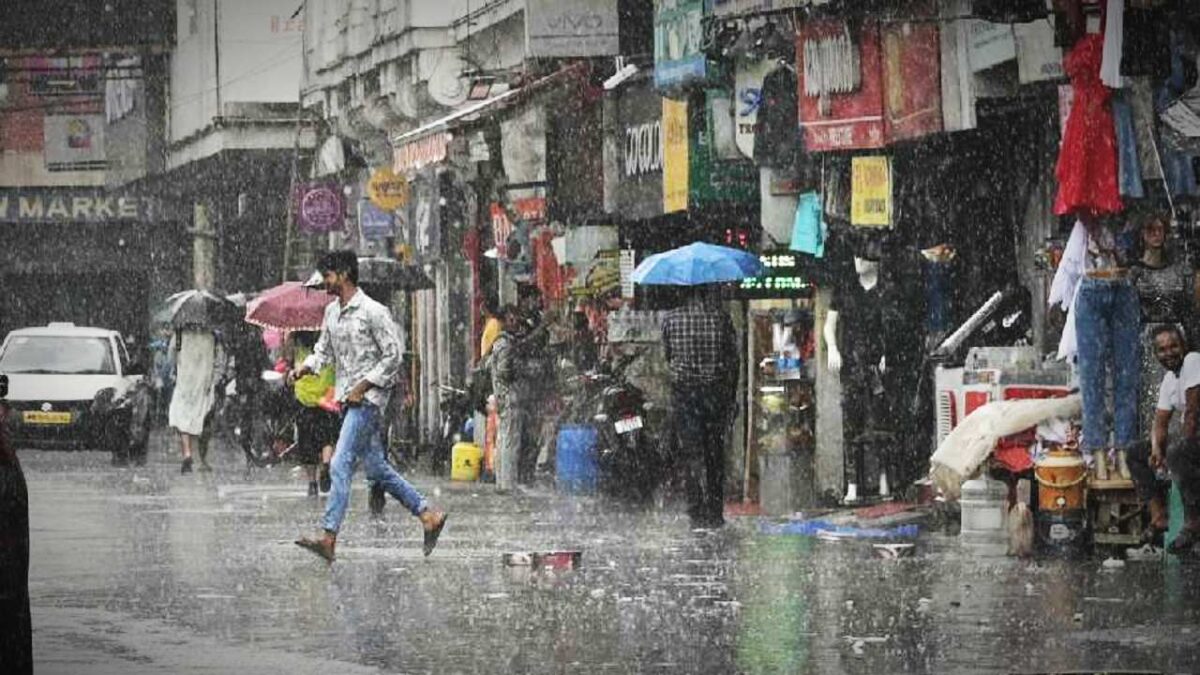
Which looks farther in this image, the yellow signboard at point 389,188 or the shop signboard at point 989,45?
the yellow signboard at point 389,188

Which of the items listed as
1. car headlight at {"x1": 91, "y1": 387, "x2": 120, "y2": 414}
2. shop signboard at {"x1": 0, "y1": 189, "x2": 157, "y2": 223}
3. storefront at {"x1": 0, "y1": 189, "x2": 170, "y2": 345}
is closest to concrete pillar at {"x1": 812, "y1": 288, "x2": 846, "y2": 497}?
car headlight at {"x1": 91, "y1": 387, "x2": 120, "y2": 414}

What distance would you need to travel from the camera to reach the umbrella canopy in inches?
1407

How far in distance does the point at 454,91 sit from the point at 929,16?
1883 centimetres

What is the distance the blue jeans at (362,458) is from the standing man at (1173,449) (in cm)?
430

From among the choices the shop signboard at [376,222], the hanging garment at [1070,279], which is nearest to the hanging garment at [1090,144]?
the hanging garment at [1070,279]

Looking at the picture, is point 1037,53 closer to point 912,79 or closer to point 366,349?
point 912,79

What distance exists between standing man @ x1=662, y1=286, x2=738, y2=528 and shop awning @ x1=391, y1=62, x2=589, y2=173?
29.1 ft

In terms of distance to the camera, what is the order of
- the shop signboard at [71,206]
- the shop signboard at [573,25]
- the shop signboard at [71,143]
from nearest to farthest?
the shop signboard at [573,25] → the shop signboard at [71,206] → the shop signboard at [71,143]

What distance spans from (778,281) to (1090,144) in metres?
7.93

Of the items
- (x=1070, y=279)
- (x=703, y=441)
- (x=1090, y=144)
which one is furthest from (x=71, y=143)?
(x=1090, y=144)

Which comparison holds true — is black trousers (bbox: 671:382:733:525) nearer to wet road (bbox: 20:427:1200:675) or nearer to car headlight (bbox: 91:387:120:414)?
wet road (bbox: 20:427:1200:675)

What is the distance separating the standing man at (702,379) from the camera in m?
21.8

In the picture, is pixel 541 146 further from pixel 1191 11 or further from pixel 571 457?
pixel 1191 11

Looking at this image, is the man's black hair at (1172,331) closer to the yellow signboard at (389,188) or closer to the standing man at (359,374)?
the standing man at (359,374)
